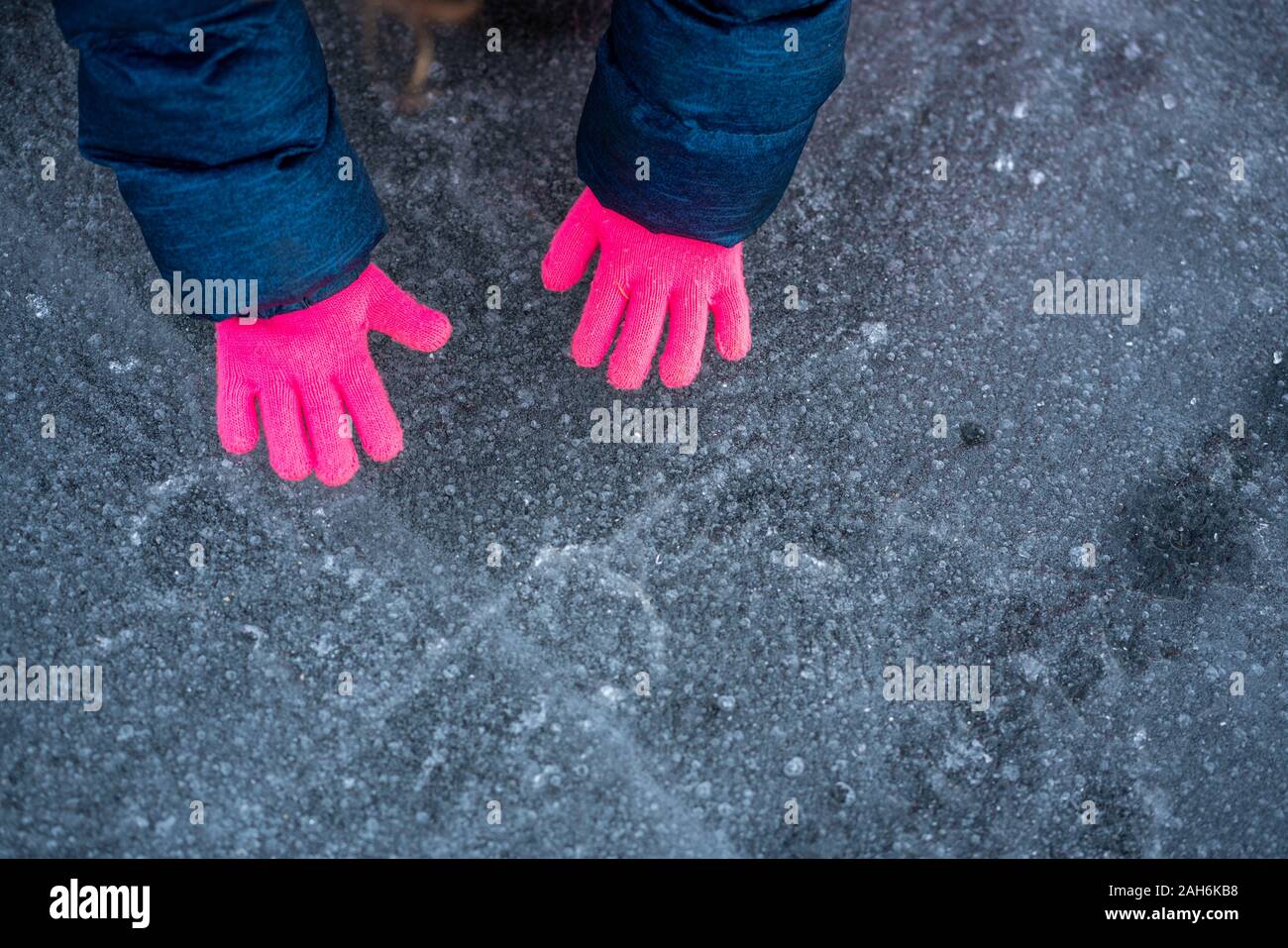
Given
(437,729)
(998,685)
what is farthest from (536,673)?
(998,685)

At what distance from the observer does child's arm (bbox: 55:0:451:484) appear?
1461mm

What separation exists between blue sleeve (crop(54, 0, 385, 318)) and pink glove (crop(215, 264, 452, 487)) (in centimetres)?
11

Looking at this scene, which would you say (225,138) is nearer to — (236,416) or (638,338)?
(236,416)

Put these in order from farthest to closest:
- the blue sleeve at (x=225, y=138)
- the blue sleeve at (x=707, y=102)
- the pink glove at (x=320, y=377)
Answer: the pink glove at (x=320, y=377) → the blue sleeve at (x=707, y=102) → the blue sleeve at (x=225, y=138)

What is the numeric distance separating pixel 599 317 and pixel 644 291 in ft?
0.32

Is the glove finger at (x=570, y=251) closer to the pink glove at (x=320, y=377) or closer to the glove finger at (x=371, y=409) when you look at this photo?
the pink glove at (x=320, y=377)

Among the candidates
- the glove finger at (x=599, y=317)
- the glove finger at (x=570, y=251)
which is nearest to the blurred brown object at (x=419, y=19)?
the glove finger at (x=570, y=251)

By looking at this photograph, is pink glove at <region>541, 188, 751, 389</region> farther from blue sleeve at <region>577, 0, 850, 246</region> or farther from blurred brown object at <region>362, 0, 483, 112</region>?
blurred brown object at <region>362, 0, 483, 112</region>

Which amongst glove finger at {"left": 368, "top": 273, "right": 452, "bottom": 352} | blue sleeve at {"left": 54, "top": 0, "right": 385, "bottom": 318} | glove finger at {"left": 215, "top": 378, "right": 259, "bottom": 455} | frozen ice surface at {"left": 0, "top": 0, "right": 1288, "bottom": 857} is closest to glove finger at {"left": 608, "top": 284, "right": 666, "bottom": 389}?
frozen ice surface at {"left": 0, "top": 0, "right": 1288, "bottom": 857}

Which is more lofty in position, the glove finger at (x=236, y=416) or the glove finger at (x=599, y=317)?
the glove finger at (x=599, y=317)

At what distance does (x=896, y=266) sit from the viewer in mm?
2186

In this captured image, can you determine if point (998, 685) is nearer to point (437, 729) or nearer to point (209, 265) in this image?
point (437, 729)

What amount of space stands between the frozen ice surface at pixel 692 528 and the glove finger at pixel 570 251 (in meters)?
0.11

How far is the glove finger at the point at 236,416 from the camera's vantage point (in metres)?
1.89
